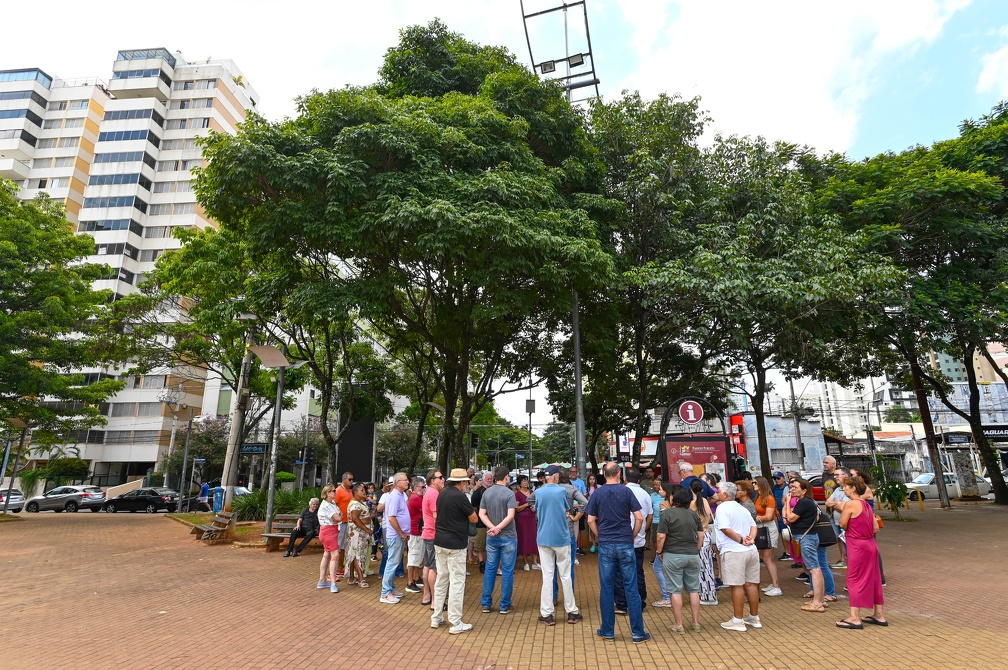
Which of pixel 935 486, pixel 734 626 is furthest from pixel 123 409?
pixel 935 486

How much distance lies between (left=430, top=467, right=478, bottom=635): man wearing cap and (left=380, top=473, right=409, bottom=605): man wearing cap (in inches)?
49.5

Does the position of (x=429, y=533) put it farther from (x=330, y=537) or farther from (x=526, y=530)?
(x=526, y=530)

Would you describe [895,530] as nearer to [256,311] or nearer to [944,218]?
[944,218]

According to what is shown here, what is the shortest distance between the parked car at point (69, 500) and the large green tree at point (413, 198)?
23943 millimetres

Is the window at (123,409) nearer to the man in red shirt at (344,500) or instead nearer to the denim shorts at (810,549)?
the man in red shirt at (344,500)

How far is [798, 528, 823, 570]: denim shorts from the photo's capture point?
7238 millimetres

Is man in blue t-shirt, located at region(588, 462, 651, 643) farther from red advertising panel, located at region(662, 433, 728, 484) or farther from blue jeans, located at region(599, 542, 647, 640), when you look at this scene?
red advertising panel, located at region(662, 433, 728, 484)

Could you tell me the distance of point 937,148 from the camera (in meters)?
16.6

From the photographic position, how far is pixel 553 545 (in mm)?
6613

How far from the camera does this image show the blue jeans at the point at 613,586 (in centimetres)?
605

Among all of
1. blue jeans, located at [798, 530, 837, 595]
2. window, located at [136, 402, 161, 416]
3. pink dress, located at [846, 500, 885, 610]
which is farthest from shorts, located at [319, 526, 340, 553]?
window, located at [136, 402, 161, 416]

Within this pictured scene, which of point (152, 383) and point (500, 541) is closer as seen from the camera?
point (500, 541)

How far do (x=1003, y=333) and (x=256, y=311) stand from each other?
68.0ft

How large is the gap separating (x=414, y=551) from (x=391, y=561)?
0.55m
